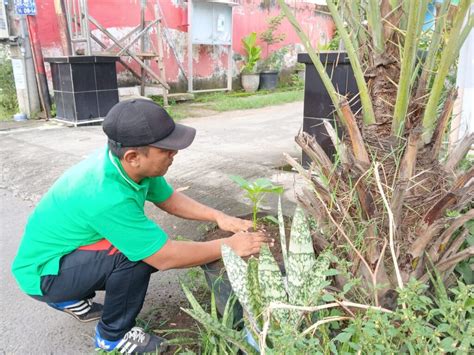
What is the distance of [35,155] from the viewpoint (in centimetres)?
479

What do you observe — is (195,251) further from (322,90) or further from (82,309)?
(322,90)

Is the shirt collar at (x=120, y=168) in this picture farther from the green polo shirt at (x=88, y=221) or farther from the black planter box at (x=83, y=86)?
the black planter box at (x=83, y=86)

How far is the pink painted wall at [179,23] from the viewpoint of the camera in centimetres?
730

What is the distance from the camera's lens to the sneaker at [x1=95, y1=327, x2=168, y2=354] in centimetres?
181

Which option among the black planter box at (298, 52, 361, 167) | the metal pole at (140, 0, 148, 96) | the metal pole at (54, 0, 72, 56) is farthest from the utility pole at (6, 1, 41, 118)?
the black planter box at (298, 52, 361, 167)

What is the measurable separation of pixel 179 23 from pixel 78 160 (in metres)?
5.99

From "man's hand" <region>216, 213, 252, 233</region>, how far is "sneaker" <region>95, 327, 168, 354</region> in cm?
58

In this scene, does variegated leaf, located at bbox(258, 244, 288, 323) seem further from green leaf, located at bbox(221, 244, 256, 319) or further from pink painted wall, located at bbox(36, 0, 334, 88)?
pink painted wall, located at bbox(36, 0, 334, 88)

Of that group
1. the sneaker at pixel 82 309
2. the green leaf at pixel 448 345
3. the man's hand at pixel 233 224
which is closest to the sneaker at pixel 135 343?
the sneaker at pixel 82 309

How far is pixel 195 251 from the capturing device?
1.76 metres

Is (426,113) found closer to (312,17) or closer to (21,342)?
(21,342)

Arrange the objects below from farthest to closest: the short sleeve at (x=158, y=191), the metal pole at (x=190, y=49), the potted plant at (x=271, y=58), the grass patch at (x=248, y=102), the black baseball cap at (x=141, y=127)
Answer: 1. the potted plant at (x=271, y=58)
2. the metal pole at (x=190, y=49)
3. the grass patch at (x=248, y=102)
4. the short sleeve at (x=158, y=191)
5. the black baseball cap at (x=141, y=127)

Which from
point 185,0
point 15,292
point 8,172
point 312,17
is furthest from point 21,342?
point 312,17

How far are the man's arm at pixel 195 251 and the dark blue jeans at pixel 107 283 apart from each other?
11 cm
